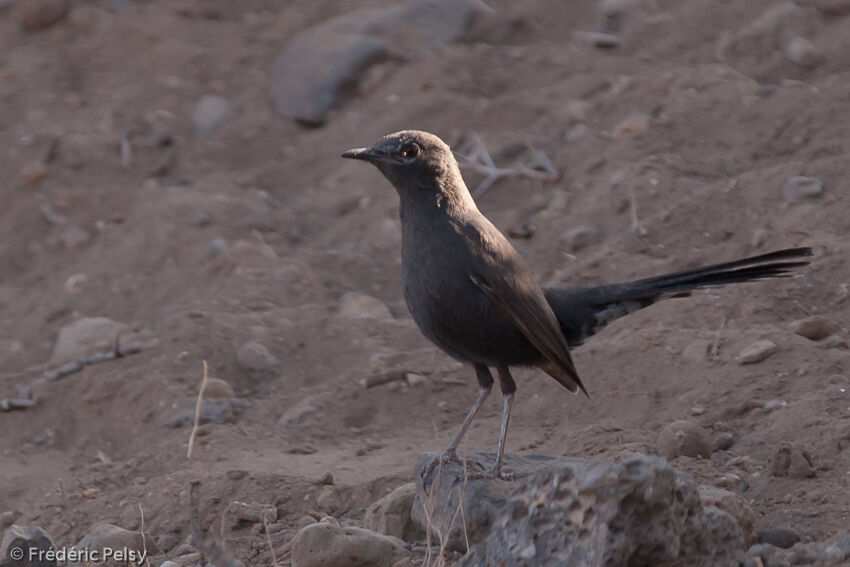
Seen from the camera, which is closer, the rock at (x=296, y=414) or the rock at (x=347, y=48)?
the rock at (x=296, y=414)

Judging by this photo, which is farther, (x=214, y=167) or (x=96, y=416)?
(x=214, y=167)

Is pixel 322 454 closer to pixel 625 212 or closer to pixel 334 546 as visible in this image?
pixel 334 546

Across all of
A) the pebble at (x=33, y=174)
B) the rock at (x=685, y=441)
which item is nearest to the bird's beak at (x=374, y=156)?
the rock at (x=685, y=441)

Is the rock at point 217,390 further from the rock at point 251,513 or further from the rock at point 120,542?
the rock at point 120,542

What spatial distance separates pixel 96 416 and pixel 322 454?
64.9 inches

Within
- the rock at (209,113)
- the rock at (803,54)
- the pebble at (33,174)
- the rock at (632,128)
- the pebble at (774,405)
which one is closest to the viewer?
the pebble at (774,405)

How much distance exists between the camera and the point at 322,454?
5.67 m

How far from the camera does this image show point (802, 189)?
6801mm

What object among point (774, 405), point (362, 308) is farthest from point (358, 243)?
point (774, 405)

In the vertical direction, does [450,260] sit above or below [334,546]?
above

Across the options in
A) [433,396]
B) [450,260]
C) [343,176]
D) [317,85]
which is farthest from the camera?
[317,85]

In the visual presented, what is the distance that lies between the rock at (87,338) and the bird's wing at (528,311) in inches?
125

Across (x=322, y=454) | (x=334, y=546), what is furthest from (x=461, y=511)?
(x=322, y=454)

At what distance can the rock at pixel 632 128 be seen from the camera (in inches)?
316
